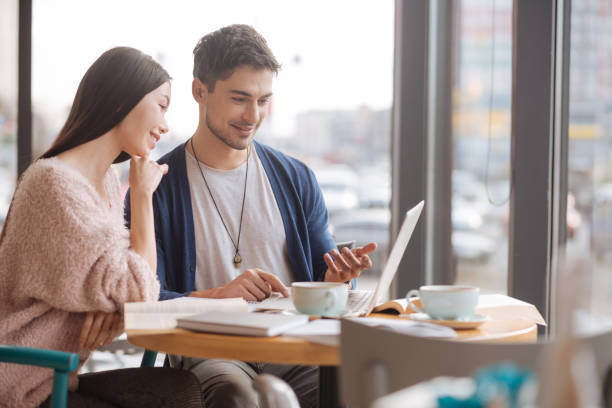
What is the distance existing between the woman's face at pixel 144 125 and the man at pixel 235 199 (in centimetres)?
35

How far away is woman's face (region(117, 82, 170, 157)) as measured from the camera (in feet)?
5.80

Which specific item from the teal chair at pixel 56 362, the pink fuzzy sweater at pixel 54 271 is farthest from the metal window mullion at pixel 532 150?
the teal chair at pixel 56 362

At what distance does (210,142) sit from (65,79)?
158cm

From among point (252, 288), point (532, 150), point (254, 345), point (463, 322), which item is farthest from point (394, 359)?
point (532, 150)

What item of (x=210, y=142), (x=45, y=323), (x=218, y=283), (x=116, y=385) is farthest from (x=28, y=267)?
(x=210, y=142)

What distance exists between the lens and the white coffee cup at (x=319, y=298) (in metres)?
1.46

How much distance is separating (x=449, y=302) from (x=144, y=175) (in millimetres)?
855

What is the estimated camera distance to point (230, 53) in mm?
2168

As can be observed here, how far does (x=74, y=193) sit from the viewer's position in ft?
5.08

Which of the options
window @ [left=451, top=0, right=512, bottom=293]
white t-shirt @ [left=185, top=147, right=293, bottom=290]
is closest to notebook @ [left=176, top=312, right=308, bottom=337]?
white t-shirt @ [left=185, top=147, right=293, bottom=290]

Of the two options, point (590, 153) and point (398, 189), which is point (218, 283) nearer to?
point (590, 153)

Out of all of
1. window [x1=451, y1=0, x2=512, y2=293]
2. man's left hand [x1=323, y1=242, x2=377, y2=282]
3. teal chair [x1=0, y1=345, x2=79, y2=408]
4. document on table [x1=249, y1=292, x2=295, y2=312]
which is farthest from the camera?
window [x1=451, y1=0, x2=512, y2=293]

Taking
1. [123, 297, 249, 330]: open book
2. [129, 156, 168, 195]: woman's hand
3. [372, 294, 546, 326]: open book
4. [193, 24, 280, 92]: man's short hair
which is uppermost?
[193, 24, 280, 92]: man's short hair

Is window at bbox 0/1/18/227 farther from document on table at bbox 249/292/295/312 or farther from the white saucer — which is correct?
the white saucer
